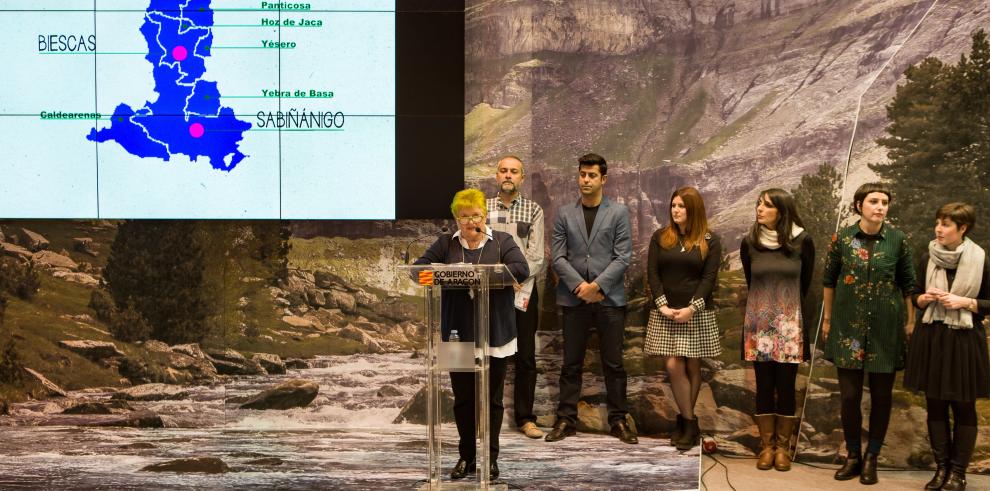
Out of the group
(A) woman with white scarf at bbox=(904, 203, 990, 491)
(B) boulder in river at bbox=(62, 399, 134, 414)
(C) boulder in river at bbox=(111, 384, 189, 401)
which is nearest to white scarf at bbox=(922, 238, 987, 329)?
(A) woman with white scarf at bbox=(904, 203, 990, 491)

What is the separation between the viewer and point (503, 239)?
4.11m

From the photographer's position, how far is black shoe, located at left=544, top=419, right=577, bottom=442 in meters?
5.26

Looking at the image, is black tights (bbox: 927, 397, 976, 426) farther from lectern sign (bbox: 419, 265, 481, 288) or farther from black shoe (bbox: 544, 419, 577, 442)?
lectern sign (bbox: 419, 265, 481, 288)

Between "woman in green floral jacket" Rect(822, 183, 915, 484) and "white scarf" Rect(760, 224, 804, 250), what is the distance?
300 mm

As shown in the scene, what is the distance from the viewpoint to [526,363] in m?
5.43

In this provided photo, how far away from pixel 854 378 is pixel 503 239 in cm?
220

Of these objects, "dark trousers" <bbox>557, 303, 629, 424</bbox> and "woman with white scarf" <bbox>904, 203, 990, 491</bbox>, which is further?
"dark trousers" <bbox>557, 303, 629, 424</bbox>

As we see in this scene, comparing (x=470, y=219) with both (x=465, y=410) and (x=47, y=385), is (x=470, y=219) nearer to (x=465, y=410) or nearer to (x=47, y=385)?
→ (x=465, y=410)

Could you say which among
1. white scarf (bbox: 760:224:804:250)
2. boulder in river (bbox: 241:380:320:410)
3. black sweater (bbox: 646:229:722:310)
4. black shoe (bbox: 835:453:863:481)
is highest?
white scarf (bbox: 760:224:804:250)

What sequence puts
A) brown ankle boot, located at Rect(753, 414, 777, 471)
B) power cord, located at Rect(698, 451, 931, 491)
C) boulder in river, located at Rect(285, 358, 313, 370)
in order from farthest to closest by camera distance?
1. boulder in river, located at Rect(285, 358, 313, 370)
2. brown ankle boot, located at Rect(753, 414, 777, 471)
3. power cord, located at Rect(698, 451, 931, 491)

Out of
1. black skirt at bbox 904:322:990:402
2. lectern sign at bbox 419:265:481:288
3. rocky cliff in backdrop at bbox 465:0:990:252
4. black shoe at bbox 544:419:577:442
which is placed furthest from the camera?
rocky cliff in backdrop at bbox 465:0:990:252

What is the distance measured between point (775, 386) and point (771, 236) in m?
0.89

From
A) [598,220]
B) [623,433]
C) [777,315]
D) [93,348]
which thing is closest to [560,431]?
[623,433]

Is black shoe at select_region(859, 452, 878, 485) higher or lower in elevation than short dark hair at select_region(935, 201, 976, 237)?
lower
